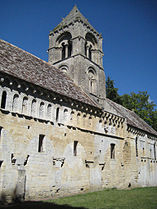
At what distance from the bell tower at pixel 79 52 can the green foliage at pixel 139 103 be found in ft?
56.5

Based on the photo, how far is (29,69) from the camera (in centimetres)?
1605

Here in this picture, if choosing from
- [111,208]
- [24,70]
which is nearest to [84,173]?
[111,208]

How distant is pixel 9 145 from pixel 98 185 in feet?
31.7

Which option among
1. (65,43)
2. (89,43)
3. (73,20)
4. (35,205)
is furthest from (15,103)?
(89,43)

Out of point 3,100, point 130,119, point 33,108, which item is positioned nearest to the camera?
point 3,100

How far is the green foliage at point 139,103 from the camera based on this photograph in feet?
133

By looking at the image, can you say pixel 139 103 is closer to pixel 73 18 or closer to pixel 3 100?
pixel 73 18

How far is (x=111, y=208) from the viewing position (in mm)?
11430

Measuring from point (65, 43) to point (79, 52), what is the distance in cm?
355

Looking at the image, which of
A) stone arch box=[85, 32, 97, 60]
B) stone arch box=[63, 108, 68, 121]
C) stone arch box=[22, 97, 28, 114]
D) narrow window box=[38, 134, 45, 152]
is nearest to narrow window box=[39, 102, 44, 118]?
stone arch box=[22, 97, 28, 114]

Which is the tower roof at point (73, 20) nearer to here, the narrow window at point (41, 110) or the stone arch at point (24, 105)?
the narrow window at point (41, 110)

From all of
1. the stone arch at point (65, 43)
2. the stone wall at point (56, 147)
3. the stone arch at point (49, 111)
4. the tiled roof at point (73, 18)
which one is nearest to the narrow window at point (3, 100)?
the stone wall at point (56, 147)

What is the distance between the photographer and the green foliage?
4044cm

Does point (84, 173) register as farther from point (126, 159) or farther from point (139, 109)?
point (139, 109)
